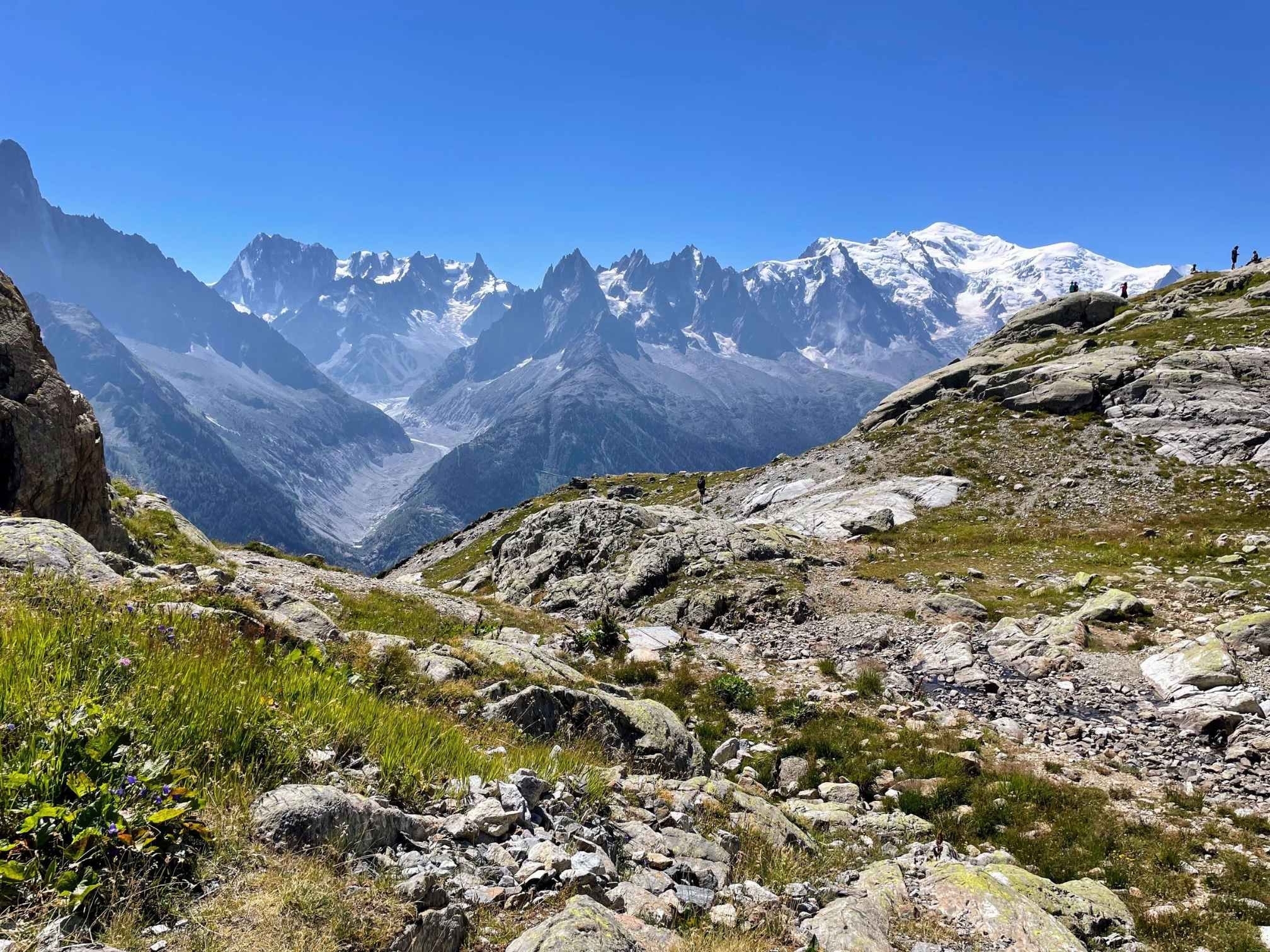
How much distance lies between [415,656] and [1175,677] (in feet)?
70.4

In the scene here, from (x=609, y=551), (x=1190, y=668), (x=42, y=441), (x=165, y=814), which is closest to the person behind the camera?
(x=165, y=814)

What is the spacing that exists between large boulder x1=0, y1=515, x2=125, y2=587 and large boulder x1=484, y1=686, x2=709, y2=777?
25.0 ft

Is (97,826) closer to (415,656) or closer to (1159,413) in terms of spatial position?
(415,656)

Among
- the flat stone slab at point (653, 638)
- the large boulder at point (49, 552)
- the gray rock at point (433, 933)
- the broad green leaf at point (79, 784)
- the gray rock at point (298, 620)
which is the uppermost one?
the broad green leaf at point (79, 784)

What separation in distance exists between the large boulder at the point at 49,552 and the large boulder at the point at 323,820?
8102 millimetres

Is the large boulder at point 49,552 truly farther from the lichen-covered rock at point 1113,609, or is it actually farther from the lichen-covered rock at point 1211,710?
the lichen-covered rock at point 1113,609

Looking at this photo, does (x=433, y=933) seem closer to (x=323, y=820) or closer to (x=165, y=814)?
(x=323, y=820)

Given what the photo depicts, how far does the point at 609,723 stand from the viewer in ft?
44.0

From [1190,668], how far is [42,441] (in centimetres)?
3471

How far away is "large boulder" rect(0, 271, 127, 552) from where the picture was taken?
17641 mm

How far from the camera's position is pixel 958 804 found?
533 inches

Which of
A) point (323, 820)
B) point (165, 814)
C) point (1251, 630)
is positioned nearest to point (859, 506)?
point (1251, 630)

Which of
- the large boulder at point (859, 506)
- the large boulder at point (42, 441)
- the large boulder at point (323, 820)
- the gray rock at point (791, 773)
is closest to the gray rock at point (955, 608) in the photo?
the gray rock at point (791, 773)

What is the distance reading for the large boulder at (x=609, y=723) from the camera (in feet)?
40.3
